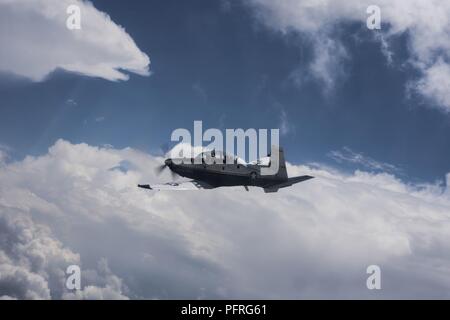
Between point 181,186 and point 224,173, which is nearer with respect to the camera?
point 181,186

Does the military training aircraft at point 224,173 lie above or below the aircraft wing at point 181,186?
above

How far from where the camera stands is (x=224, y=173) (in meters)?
50.8

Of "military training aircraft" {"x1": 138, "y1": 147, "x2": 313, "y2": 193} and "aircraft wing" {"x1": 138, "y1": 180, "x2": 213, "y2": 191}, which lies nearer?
"aircraft wing" {"x1": 138, "y1": 180, "x2": 213, "y2": 191}

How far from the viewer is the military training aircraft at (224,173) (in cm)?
4941

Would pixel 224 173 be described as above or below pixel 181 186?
above

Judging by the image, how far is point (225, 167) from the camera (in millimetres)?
50750

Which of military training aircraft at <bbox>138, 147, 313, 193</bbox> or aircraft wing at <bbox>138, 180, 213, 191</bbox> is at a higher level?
military training aircraft at <bbox>138, 147, 313, 193</bbox>

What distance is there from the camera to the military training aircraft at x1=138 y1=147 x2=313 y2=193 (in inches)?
1945
